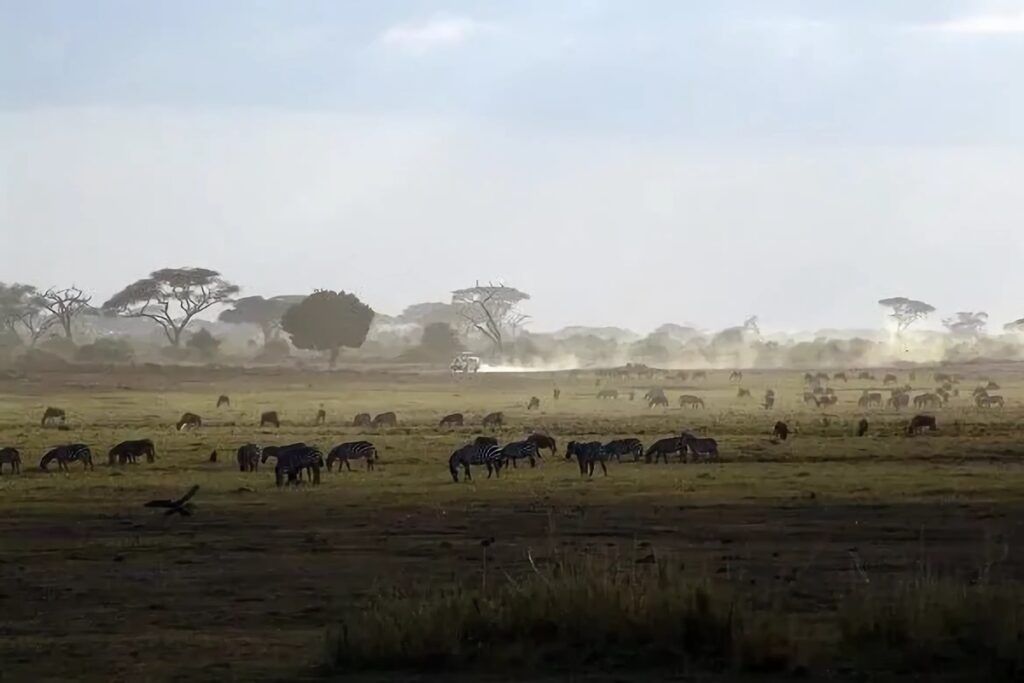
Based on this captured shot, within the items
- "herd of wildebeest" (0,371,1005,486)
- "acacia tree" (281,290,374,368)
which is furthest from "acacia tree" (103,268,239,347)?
"herd of wildebeest" (0,371,1005,486)

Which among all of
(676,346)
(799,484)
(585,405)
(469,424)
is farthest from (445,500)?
(676,346)

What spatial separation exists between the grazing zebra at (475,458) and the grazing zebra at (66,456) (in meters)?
9.19

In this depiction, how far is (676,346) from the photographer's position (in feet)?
636

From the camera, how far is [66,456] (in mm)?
35938

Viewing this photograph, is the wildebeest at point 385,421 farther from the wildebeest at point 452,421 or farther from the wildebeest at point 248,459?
the wildebeest at point 248,459

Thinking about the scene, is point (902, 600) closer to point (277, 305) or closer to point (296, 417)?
point (296, 417)

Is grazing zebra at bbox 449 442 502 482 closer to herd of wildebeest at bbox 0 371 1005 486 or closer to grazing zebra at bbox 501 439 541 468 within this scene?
herd of wildebeest at bbox 0 371 1005 486

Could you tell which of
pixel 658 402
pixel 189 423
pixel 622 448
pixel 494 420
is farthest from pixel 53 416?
pixel 622 448

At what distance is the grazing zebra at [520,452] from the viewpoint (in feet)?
112

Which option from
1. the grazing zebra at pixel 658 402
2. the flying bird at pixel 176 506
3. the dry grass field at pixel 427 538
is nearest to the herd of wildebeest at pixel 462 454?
the dry grass field at pixel 427 538

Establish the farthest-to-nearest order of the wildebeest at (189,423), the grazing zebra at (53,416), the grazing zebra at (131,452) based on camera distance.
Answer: the grazing zebra at (53,416) → the wildebeest at (189,423) → the grazing zebra at (131,452)

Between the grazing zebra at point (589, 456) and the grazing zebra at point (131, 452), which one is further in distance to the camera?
the grazing zebra at point (131, 452)

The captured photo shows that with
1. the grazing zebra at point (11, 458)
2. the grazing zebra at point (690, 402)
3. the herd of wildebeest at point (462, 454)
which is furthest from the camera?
the grazing zebra at point (690, 402)

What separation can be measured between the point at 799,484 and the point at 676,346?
164904 millimetres
